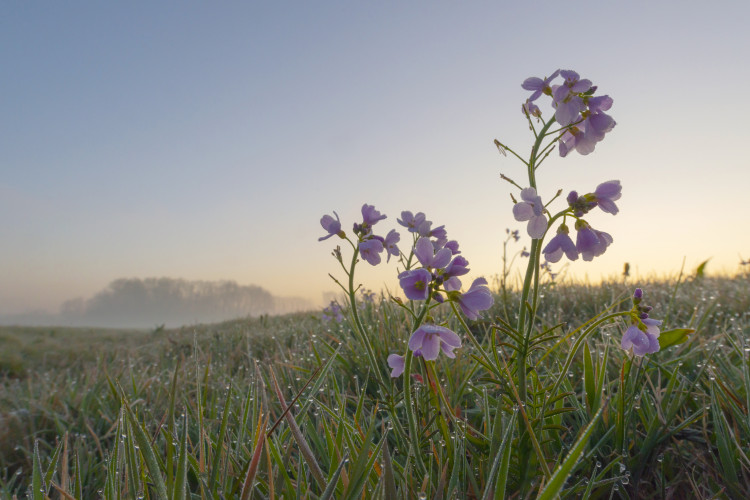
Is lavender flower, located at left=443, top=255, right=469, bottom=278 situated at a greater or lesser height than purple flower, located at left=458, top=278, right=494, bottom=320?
greater

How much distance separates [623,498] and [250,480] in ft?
4.76

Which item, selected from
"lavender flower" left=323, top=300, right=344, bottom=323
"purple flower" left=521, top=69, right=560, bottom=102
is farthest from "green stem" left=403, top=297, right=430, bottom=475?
"lavender flower" left=323, top=300, right=344, bottom=323

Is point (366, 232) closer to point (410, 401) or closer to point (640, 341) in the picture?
point (410, 401)

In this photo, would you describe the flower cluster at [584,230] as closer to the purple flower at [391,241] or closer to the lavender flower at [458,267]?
the lavender flower at [458,267]

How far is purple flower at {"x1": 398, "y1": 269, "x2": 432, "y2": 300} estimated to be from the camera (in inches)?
54.3

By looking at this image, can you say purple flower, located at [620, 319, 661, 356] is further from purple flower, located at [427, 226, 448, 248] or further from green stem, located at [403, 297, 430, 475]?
purple flower, located at [427, 226, 448, 248]

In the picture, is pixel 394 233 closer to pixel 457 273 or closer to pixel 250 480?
pixel 457 273

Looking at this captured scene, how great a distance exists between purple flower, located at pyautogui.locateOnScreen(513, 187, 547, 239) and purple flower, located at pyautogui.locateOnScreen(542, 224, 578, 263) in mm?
86

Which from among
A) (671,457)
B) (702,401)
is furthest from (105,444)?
(702,401)

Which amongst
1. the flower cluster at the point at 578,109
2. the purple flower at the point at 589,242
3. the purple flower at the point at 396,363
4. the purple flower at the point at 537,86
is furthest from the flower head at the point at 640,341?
the purple flower at the point at 537,86

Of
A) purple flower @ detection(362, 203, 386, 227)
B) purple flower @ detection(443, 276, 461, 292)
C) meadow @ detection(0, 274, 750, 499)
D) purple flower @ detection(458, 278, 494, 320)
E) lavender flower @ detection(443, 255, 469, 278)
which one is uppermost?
purple flower @ detection(362, 203, 386, 227)

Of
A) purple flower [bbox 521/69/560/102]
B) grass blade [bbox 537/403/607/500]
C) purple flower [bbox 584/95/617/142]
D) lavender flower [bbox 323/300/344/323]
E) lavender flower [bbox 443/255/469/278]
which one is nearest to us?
grass blade [bbox 537/403/607/500]

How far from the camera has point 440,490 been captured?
1.44 m

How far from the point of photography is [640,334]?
5.06 ft
